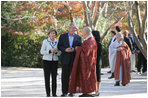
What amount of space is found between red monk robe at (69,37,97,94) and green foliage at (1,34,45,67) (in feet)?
48.8

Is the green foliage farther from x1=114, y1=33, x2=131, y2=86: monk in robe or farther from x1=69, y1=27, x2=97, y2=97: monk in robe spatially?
x1=69, y1=27, x2=97, y2=97: monk in robe

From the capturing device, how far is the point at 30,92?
11016mm

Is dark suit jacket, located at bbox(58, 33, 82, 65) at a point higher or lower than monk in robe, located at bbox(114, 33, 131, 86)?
higher

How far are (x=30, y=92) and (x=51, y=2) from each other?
35.1 ft

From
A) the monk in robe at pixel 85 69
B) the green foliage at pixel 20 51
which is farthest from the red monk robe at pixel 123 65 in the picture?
the green foliage at pixel 20 51

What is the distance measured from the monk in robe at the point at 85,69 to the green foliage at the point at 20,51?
1487 cm

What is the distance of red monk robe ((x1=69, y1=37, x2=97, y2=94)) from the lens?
9.52 meters

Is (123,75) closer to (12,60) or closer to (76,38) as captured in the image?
(76,38)

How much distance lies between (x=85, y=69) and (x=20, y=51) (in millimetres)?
15540

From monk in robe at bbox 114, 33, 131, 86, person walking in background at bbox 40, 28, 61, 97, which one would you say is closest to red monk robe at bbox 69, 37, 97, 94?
person walking in background at bbox 40, 28, 61, 97

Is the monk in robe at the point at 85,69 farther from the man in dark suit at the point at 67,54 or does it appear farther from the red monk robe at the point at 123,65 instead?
the red monk robe at the point at 123,65

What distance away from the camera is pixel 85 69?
9516mm

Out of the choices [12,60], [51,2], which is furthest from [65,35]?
[12,60]

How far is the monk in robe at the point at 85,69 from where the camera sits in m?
9.52
